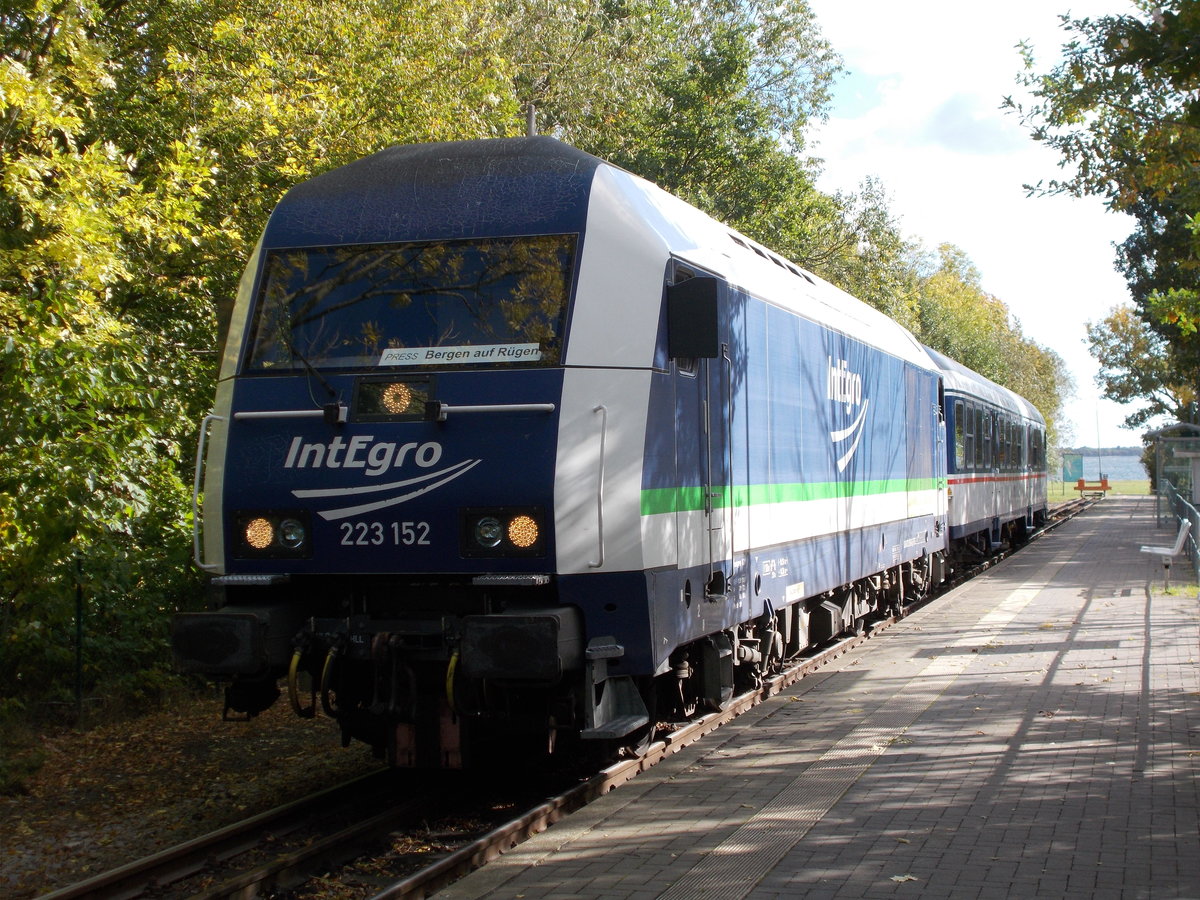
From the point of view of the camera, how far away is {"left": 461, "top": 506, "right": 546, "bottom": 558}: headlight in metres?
6.63

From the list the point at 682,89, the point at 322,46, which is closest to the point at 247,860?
the point at 322,46

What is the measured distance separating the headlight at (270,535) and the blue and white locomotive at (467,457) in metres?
0.01

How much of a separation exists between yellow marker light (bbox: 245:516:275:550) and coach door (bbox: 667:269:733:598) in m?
2.31

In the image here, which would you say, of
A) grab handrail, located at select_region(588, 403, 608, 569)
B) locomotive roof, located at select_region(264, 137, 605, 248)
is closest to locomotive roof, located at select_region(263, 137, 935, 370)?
locomotive roof, located at select_region(264, 137, 605, 248)

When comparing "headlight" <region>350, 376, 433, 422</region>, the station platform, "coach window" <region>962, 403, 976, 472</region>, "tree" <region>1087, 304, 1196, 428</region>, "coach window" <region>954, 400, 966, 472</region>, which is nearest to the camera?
the station platform

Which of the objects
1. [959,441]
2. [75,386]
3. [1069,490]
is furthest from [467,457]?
[1069,490]

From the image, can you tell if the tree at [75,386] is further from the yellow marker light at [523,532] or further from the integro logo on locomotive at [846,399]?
the integro logo on locomotive at [846,399]

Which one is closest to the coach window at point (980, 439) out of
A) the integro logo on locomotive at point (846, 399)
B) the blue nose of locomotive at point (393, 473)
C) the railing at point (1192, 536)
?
the railing at point (1192, 536)

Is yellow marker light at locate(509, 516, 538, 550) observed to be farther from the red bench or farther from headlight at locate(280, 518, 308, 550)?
the red bench

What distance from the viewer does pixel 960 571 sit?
924 inches

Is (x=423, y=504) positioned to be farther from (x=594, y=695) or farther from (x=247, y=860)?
(x=247, y=860)

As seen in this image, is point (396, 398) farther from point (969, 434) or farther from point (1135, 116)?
point (969, 434)

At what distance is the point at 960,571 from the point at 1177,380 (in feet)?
104

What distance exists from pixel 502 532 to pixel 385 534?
67 centimetres
